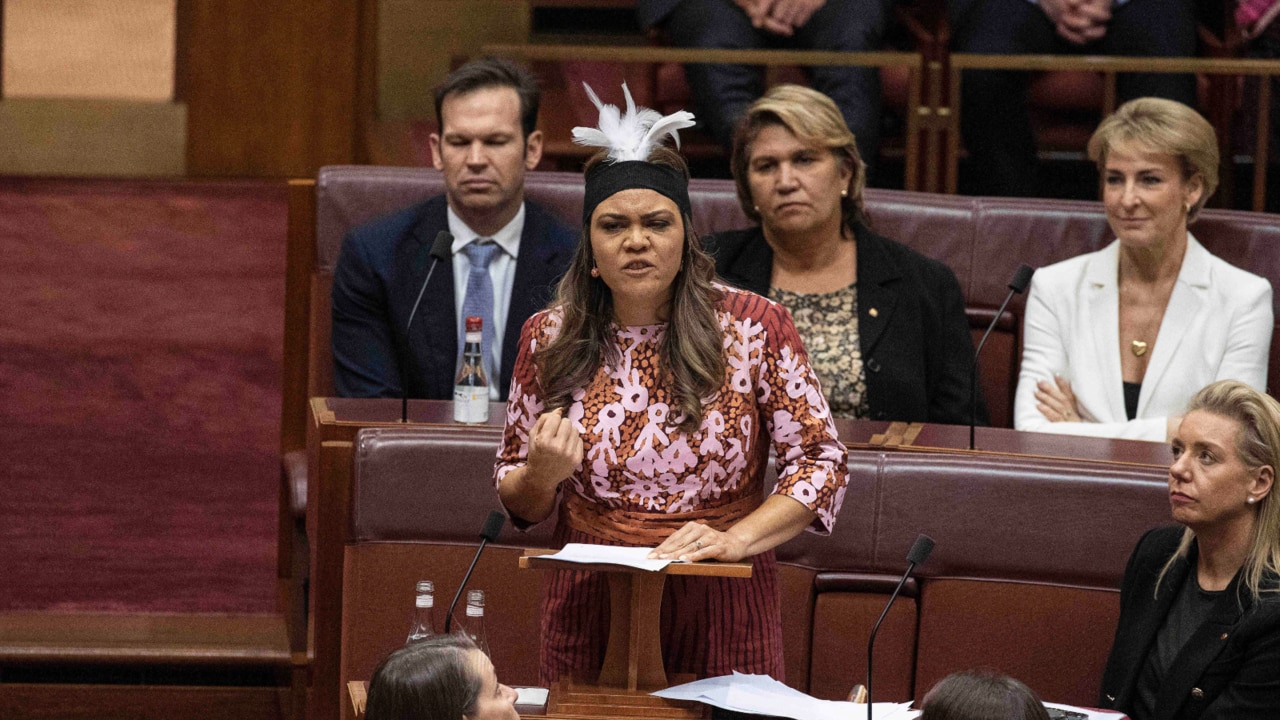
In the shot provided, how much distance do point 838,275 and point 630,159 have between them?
3.42 feet

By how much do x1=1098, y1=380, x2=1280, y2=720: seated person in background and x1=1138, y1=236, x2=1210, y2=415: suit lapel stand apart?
2.38 ft

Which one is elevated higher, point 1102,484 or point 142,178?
point 142,178

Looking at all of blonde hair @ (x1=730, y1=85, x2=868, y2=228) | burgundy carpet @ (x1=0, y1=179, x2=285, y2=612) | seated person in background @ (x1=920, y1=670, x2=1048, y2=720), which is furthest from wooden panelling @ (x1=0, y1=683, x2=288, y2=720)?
seated person in background @ (x1=920, y1=670, x2=1048, y2=720)

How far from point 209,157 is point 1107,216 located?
2970 mm

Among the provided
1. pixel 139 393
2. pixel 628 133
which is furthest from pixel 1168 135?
pixel 139 393

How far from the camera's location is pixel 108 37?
5.64m

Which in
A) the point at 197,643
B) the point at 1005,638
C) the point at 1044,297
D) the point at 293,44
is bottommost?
the point at 197,643

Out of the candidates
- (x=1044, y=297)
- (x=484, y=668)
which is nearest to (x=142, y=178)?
(x=1044, y=297)

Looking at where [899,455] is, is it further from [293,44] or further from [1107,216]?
[293,44]

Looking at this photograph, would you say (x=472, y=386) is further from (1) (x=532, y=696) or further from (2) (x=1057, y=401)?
Answer: (2) (x=1057, y=401)

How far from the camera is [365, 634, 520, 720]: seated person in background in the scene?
1.38 meters

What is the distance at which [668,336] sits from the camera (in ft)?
5.50

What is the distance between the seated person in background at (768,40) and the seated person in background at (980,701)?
1979 mm

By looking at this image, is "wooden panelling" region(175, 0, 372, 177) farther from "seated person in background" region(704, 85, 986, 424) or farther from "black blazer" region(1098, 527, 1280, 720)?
"black blazer" region(1098, 527, 1280, 720)
